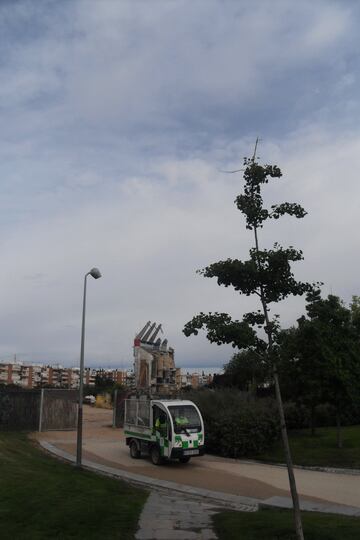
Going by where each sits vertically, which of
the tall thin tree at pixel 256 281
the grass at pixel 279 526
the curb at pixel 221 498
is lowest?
the curb at pixel 221 498

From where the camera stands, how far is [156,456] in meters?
18.2

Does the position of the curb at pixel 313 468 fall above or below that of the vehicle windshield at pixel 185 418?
below

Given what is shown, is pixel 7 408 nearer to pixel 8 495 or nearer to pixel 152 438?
pixel 152 438

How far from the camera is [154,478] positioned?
616 inches

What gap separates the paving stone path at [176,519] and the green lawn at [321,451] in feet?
20.5

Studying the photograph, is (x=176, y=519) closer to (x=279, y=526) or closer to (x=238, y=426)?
(x=279, y=526)

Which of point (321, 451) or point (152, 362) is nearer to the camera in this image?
point (321, 451)

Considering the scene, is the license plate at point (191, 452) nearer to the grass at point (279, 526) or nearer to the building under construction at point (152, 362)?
the grass at point (279, 526)

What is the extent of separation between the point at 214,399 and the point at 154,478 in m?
6.13

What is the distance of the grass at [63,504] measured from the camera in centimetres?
797

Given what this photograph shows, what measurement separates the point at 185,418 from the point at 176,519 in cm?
849

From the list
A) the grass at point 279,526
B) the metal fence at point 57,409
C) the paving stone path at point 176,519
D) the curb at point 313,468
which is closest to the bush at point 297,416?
the curb at point 313,468

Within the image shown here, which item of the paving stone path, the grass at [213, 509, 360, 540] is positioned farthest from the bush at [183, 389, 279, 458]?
the grass at [213, 509, 360, 540]

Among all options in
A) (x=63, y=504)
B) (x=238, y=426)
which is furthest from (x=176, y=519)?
(x=238, y=426)
